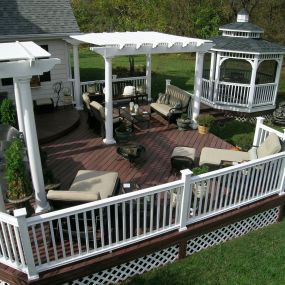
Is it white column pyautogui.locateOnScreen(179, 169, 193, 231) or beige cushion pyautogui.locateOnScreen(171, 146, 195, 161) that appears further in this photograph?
beige cushion pyautogui.locateOnScreen(171, 146, 195, 161)

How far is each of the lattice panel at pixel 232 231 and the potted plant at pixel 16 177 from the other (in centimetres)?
296

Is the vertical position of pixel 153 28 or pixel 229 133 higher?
pixel 153 28

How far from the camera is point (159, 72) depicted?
2173 cm

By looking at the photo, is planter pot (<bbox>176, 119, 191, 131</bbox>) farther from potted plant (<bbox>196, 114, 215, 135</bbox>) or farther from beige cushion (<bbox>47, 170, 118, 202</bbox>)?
beige cushion (<bbox>47, 170, 118, 202</bbox>)

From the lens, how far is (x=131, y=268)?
506 centimetres

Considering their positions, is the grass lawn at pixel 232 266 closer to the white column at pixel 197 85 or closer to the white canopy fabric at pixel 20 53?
the white canopy fabric at pixel 20 53

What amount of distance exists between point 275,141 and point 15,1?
32.6 feet

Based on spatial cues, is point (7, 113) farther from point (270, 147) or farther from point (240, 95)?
point (240, 95)

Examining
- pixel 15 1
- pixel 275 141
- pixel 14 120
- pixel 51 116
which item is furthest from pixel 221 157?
pixel 15 1

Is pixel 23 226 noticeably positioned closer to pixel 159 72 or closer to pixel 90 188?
pixel 90 188

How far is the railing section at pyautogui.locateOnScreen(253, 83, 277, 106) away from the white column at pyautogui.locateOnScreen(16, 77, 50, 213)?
31.2 ft

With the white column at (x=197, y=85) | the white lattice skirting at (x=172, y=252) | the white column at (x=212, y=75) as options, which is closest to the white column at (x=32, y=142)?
the white lattice skirting at (x=172, y=252)

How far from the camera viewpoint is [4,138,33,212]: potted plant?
4863mm

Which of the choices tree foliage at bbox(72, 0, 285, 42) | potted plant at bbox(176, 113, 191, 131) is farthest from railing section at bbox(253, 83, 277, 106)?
tree foliage at bbox(72, 0, 285, 42)
